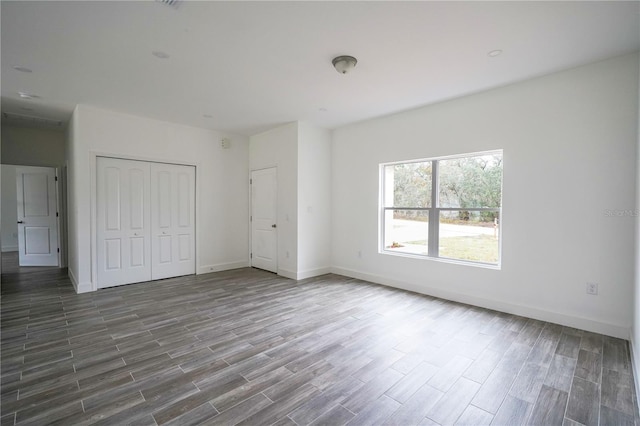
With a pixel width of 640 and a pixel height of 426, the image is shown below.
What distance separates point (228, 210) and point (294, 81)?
3.44m

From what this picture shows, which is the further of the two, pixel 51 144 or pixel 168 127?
pixel 51 144

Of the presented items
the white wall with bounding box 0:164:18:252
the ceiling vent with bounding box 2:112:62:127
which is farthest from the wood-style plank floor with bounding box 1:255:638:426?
the white wall with bounding box 0:164:18:252

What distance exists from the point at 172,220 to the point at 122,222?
786 millimetres

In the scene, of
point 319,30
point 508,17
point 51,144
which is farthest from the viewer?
point 51,144

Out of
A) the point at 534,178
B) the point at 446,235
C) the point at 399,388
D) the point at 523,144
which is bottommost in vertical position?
the point at 399,388

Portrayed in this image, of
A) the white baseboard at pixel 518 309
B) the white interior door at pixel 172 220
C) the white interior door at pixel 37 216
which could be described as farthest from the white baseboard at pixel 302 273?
the white interior door at pixel 37 216

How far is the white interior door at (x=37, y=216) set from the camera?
627cm

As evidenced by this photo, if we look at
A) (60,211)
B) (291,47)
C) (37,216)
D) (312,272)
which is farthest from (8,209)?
(291,47)

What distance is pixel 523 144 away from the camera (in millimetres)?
3477

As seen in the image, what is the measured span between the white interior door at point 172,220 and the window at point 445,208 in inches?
146

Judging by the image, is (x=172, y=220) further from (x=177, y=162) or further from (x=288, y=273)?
(x=288, y=273)

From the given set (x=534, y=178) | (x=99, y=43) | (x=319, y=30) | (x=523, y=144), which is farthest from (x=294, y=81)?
(x=534, y=178)

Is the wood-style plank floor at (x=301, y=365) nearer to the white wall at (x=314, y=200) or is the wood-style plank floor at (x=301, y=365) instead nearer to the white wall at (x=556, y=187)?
the white wall at (x=556, y=187)

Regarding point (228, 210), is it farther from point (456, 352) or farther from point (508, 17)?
point (508, 17)
